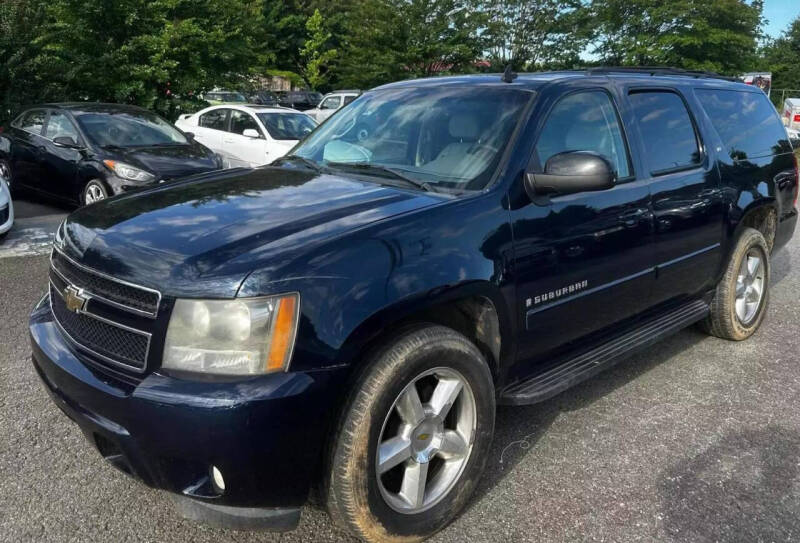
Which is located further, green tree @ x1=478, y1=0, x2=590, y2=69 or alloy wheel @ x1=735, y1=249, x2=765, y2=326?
green tree @ x1=478, y1=0, x2=590, y2=69

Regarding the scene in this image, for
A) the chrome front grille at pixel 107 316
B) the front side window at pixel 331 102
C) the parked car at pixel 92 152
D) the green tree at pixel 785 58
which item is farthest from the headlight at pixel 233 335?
the green tree at pixel 785 58

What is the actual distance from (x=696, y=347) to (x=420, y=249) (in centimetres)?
308

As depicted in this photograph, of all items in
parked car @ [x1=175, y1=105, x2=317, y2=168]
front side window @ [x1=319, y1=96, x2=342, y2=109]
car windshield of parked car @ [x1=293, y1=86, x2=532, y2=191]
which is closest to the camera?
car windshield of parked car @ [x1=293, y1=86, x2=532, y2=191]

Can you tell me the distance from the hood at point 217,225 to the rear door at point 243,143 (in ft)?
28.0

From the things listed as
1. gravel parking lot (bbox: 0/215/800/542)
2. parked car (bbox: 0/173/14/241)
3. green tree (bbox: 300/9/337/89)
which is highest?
green tree (bbox: 300/9/337/89)

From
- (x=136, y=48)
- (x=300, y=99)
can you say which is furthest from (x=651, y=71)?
(x=300, y=99)

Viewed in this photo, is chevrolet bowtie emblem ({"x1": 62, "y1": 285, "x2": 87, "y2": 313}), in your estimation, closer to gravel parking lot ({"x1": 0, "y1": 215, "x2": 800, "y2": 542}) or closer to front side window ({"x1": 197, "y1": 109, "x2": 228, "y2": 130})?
gravel parking lot ({"x1": 0, "y1": 215, "x2": 800, "y2": 542})

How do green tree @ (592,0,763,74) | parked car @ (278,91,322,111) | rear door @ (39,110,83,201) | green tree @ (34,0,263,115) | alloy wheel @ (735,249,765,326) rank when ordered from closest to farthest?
alloy wheel @ (735,249,765,326)
rear door @ (39,110,83,201)
green tree @ (34,0,263,115)
green tree @ (592,0,763,74)
parked car @ (278,91,322,111)

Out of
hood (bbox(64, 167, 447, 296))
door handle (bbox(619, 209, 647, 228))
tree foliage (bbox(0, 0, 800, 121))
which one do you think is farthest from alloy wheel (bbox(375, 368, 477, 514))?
tree foliage (bbox(0, 0, 800, 121))

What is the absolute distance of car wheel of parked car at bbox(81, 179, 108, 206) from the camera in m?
7.99

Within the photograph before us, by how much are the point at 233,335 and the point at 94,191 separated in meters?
6.93

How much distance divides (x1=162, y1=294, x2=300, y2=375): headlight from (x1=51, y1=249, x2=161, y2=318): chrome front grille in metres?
0.12

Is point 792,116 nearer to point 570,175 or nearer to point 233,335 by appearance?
point 570,175

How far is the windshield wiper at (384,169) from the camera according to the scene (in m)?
2.93
